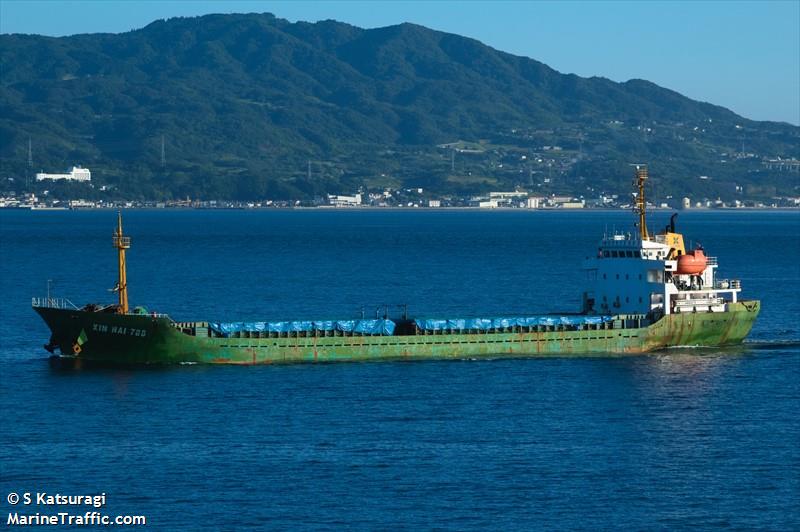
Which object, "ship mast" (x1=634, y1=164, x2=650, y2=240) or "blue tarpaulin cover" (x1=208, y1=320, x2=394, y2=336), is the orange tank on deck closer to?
"ship mast" (x1=634, y1=164, x2=650, y2=240)

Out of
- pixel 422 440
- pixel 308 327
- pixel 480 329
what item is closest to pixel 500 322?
pixel 480 329

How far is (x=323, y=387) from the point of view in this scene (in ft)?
235

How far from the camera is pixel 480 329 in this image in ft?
272

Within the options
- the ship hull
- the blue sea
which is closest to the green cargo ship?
the ship hull

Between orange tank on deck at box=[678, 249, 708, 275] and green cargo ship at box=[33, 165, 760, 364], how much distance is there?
0.18 ft

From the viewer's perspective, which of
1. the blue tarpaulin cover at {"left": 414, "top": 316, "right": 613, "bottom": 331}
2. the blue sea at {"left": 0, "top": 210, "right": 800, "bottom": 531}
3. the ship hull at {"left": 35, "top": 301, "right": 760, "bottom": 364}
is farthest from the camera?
the blue tarpaulin cover at {"left": 414, "top": 316, "right": 613, "bottom": 331}

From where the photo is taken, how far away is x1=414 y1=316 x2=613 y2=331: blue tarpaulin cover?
82250 mm

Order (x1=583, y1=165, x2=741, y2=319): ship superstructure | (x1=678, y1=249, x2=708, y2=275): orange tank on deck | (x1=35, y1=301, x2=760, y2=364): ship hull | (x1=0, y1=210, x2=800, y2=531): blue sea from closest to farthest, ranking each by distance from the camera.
Answer: (x1=0, y1=210, x2=800, y2=531): blue sea < (x1=35, y1=301, x2=760, y2=364): ship hull < (x1=678, y1=249, x2=708, y2=275): orange tank on deck < (x1=583, y1=165, x2=741, y2=319): ship superstructure

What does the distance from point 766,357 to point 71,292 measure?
60.7 meters

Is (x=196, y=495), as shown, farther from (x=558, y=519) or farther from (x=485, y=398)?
(x=485, y=398)

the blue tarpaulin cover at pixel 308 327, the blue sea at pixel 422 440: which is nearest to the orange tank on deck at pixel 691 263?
the blue sea at pixel 422 440

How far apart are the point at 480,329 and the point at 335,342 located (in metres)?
8.31

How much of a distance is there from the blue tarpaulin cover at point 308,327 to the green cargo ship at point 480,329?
0.05m

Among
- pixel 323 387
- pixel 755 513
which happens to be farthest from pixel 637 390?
pixel 755 513
